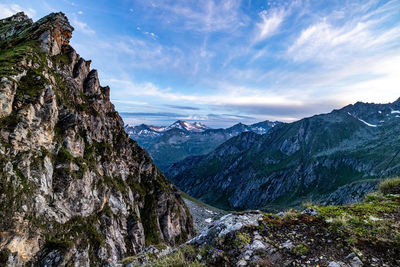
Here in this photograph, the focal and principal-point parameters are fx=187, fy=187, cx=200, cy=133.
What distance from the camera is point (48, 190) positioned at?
168ft

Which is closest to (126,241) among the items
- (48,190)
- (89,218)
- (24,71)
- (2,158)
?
(89,218)

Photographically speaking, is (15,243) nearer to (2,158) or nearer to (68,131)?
(2,158)

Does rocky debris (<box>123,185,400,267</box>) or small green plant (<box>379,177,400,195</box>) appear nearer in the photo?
rocky debris (<box>123,185,400,267</box>)

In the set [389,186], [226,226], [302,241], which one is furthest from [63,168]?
[389,186]

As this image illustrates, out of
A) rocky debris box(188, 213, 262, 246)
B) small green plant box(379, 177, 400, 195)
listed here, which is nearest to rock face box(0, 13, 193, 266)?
rocky debris box(188, 213, 262, 246)

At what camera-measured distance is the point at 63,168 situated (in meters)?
57.4

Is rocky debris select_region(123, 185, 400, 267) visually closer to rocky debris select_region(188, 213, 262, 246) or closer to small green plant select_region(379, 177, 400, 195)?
rocky debris select_region(188, 213, 262, 246)

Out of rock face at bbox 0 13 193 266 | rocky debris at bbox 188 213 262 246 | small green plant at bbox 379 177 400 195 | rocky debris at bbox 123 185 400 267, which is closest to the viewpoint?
rocky debris at bbox 123 185 400 267

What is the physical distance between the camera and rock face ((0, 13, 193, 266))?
4156 cm

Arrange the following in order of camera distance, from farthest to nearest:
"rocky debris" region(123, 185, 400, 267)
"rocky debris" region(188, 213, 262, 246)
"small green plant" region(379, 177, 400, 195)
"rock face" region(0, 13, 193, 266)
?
"rock face" region(0, 13, 193, 266)
"small green plant" region(379, 177, 400, 195)
"rocky debris" region(188, 213, 262, 246)
"rocky debris" region(123, 185, 400, 267)

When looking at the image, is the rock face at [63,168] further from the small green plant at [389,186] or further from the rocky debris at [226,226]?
the small green plant at [389,186]

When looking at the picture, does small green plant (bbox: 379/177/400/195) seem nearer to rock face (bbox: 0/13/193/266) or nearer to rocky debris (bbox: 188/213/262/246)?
rocky debris (bbox: 188/213/262/246)

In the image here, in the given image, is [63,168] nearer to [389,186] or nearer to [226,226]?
[226,226]

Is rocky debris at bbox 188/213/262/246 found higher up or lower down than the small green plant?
lower down
